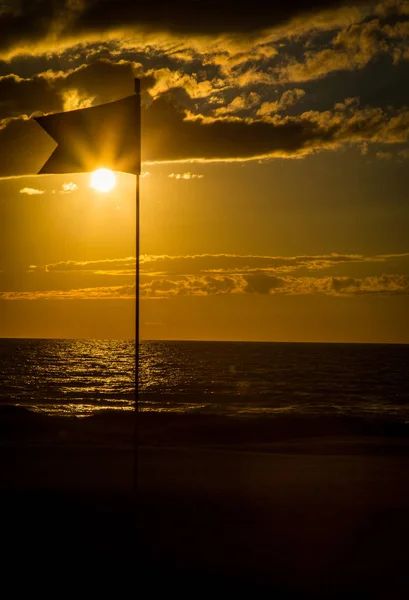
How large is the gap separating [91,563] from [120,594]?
0.84 m

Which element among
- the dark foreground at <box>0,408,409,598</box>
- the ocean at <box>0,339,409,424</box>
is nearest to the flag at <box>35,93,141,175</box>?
the dark foreground at <box>0,408,409,598</box>

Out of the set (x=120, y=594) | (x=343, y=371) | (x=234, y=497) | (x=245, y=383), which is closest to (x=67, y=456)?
(x=234, y=497)

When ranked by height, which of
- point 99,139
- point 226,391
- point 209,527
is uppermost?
point 99,139

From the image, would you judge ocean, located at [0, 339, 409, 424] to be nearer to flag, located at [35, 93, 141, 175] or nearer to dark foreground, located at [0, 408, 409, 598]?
dark foreground, located at [0, 408, 409, 598]

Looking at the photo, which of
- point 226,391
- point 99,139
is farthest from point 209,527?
point 226,391

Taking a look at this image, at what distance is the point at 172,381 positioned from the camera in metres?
65.6

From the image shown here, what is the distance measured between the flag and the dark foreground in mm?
4428

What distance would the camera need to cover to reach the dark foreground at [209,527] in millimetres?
6602

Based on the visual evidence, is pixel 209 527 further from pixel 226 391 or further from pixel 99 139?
pixel 226 391

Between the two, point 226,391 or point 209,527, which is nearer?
point 209,527

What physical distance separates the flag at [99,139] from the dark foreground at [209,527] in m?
4.43

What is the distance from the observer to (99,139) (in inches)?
358

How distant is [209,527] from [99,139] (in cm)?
510

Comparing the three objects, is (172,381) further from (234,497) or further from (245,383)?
(234,497)
